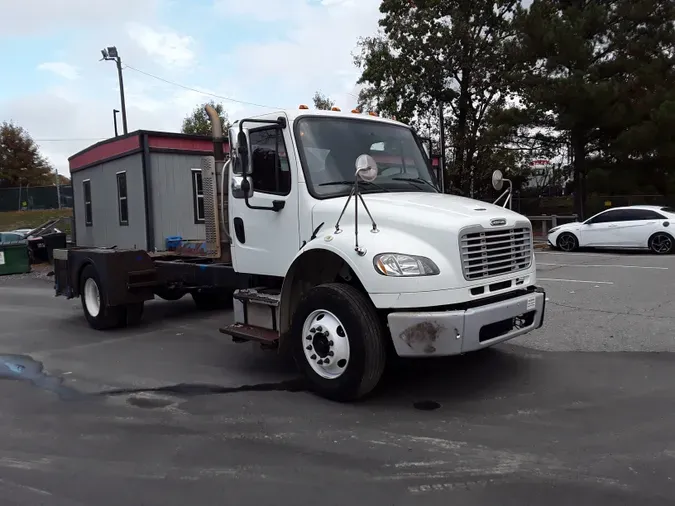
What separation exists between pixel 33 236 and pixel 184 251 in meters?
15.1

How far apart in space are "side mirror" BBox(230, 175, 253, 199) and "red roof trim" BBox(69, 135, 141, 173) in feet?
20.4

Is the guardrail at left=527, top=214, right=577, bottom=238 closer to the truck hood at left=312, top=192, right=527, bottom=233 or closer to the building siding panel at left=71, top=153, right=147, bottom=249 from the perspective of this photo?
the building siding panel at left=71, top=153, right=147, bottom=249

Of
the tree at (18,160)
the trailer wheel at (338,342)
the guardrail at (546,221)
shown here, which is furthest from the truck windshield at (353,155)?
the tree at (18,160)

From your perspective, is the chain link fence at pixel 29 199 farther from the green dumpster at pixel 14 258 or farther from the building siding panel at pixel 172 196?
the building siding panel at pixel 172 196

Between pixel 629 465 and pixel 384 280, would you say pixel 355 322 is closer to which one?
pixel 384 280

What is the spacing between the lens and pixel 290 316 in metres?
5.63

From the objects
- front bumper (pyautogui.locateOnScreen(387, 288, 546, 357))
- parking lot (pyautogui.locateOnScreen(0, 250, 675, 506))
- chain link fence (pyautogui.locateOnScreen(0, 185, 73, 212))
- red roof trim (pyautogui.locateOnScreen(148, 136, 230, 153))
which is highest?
chain link fence (pyautogui.locateOnScreen(0, 185, 73, 212))

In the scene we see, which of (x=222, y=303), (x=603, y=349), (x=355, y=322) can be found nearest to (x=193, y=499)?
(x=355, y=322)

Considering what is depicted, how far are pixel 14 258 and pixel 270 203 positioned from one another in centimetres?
1547

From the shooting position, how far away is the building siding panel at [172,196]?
38.3 ft

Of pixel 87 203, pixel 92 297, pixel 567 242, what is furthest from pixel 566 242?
A: pixel 92 297

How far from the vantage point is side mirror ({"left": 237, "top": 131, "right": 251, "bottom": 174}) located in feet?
18.5

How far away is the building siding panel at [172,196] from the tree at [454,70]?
51.1ft

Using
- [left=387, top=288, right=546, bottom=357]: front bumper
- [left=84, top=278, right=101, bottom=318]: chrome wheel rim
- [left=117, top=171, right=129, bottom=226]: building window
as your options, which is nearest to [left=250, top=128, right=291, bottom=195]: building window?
[left=387, top=288, right=546, bottom=357]: front bumper
